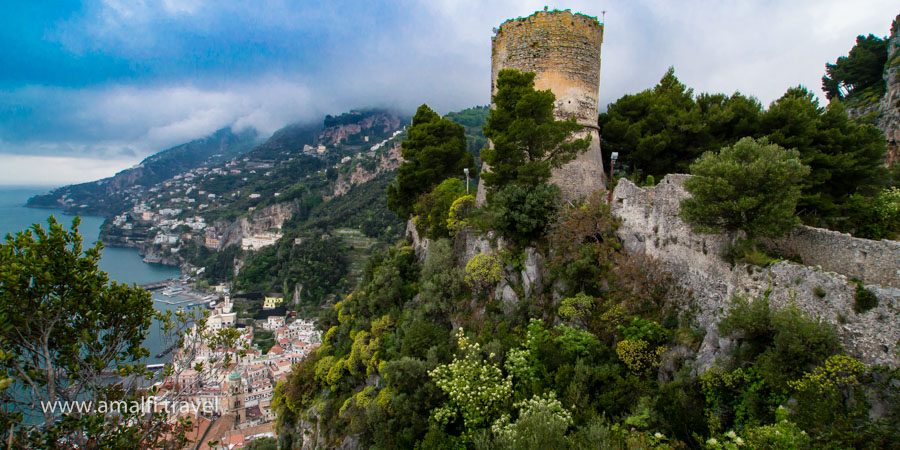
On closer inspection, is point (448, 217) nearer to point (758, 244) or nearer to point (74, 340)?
point (758, 244)

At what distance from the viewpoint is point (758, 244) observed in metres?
6.74

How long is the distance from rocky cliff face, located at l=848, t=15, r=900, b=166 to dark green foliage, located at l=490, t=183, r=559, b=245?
14.3 metres

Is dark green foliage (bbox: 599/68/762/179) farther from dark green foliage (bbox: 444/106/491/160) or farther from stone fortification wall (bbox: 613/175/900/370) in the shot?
dark green foliage (bbox: 444/106/491/160)

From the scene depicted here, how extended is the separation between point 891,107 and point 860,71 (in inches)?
314

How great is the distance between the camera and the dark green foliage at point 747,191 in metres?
6.22

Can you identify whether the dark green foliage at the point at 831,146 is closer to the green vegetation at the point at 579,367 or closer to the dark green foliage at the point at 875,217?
the dark green foliage at the point at 875,217

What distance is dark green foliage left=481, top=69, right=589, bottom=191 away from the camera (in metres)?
10.9

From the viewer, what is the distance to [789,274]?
5.85m

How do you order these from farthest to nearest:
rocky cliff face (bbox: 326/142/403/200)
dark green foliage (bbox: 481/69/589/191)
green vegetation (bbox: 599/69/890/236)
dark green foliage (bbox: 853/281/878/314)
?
rocky cliff face (bbox: 326/142/403/200) → dark green foliage (bbox: 481/69/589/191) → green vegetation (bbox: 599/69/890/236) → dark green foliage (bbox: 853/281/878/314)

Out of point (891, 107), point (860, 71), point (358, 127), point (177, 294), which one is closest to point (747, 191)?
point (891, 107)

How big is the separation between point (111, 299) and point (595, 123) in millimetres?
12046

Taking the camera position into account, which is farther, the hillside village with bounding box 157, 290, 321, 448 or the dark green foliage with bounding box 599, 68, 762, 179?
the hillside village with bounding box 157, 290, 321, 448

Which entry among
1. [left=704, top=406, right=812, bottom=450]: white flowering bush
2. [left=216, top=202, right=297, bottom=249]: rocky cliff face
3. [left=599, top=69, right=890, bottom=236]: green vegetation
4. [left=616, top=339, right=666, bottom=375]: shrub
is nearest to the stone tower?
[left=599, top=69, right=890, bottom=236]: green vegetation

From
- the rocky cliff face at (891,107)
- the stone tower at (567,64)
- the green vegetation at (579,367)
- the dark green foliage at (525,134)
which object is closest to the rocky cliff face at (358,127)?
the rocky cliff face at (891,107)
